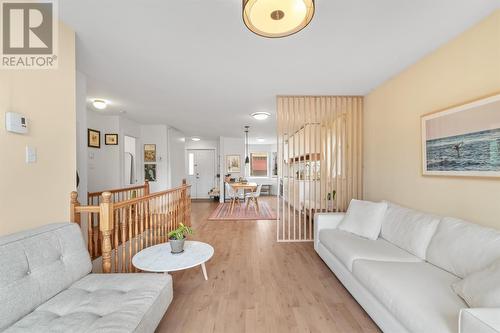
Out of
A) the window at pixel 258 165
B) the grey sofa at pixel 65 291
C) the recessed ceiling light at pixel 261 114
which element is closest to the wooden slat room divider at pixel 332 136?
the recessed ceiling light at pixel 261 114

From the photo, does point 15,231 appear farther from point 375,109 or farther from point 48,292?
point 375,109

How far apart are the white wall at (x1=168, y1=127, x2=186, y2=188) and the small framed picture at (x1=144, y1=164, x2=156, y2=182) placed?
0.40 m

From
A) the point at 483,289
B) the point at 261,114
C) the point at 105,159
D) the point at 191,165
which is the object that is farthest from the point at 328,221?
the point at 191,165

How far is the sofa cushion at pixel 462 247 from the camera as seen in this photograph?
1520 mm

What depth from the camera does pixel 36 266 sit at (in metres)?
1.37

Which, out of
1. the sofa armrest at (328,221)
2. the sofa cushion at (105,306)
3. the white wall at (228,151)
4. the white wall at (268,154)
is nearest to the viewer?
the sofa cushion at (105,306)

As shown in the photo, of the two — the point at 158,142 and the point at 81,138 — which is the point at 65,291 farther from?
the point at 158,142

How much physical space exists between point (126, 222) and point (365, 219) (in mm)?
3055

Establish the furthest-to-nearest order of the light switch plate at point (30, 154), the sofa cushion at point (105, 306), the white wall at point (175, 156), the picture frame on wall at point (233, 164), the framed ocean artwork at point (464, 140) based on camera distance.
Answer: the picture frame on wall at point (233, 164) < the white wall at point (175, 156) < the framed ocean artwork at point (464, 140) < the light switch plate at point (30, 154) < the sofa cushion at point (105, 306)

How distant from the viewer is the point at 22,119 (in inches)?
62.2

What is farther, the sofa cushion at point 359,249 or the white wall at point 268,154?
the white wall at point 268,154

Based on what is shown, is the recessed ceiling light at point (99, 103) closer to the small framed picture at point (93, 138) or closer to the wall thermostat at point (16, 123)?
the small framed picture at point (93, 138)

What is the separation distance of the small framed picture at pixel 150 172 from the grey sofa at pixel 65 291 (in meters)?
4.54

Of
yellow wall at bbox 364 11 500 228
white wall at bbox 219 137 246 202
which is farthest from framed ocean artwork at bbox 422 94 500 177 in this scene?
white wall at bbox 219 137 246 202
